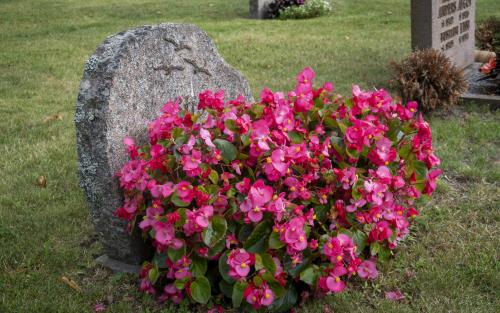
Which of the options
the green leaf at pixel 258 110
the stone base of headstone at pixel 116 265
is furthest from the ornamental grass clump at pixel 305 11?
the stone base of headstone at pixel 116 265

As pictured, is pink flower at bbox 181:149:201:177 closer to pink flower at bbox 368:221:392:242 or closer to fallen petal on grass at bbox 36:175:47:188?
pink flower at bbox 368:221:392:242

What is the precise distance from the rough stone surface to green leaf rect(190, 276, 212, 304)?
9.53 metres

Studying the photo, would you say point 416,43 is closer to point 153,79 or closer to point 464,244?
point 464,244

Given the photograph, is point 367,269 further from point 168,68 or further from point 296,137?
point 168,68

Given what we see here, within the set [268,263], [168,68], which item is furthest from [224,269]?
[168,68]

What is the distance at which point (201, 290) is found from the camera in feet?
9.43

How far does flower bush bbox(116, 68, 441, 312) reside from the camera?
285 cm

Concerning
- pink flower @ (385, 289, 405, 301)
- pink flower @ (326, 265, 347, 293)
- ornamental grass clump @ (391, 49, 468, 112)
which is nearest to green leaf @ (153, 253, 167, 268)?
pink flower @ (326, 265, 347, 293)

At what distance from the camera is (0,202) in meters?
4.38

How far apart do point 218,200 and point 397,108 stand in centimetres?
123

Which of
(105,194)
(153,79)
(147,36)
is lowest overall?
(105,194)

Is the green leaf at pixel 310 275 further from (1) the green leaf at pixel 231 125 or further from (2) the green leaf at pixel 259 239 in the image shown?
(1) the green leaf at pixel 231 125

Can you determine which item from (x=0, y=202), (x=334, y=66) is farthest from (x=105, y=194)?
(x=334, y=66)

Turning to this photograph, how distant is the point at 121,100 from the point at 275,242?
1067 millimetres
